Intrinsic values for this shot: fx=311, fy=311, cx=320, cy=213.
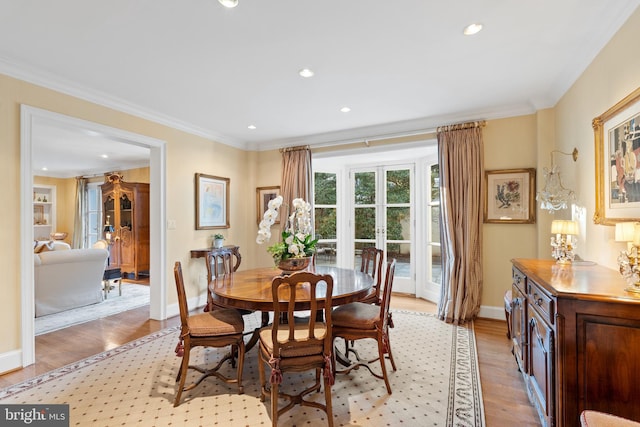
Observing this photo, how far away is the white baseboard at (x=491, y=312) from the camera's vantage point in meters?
3.82

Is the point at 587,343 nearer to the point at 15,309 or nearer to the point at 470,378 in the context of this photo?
the point at 470,378

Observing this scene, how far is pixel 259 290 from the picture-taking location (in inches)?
95.7

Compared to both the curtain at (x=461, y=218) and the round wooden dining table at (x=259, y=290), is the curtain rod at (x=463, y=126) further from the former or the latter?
the round wooden dining table at (x=259, y=290)

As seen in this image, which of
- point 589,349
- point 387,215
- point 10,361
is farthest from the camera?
point 387,215

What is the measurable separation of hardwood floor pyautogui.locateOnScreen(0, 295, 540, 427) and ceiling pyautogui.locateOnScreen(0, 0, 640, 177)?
254 cm

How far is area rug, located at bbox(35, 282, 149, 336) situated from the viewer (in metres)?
3.83

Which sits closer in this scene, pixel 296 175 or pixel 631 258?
pixel 631 258

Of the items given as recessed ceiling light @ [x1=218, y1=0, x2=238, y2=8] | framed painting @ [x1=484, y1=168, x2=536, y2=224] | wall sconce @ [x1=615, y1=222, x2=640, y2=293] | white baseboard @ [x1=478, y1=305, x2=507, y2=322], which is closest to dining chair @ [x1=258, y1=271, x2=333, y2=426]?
wall sconce @ [x1=615, y1=222, x2=640, y2=293]

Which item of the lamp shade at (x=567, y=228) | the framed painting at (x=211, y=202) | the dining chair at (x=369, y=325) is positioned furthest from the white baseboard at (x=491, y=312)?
the framed painting at (x=211, y=202)

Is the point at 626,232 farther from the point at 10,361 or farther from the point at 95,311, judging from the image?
the point at 95,311

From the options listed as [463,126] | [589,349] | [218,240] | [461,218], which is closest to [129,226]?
[218,240]

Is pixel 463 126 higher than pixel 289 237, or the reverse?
pixel 463 126

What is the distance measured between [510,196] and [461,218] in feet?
2.00

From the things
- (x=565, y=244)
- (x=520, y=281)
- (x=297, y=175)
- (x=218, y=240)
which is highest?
(x=297, y=175)
